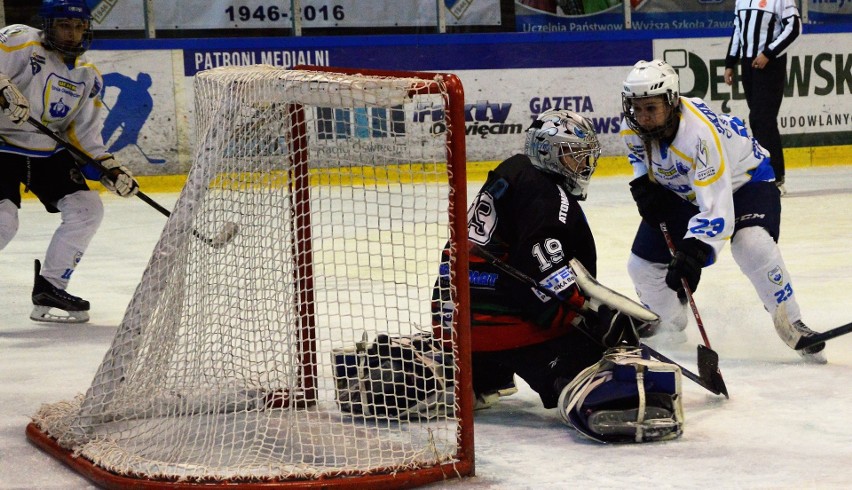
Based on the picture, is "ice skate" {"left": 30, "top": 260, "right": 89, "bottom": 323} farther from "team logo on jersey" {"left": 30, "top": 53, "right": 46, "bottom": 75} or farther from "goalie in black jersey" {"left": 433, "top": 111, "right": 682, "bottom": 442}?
"goalie in black jersey" {"left": 433, "top": 111, "right": 682, "bottom": 442}

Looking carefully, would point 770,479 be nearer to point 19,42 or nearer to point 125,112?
point 19,42

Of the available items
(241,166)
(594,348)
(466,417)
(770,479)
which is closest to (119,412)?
(241,166)

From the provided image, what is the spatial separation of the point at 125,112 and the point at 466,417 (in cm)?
596

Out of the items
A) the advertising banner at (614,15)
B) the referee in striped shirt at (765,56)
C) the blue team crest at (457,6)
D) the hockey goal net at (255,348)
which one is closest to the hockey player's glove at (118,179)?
the hockey goal net at (255,348)

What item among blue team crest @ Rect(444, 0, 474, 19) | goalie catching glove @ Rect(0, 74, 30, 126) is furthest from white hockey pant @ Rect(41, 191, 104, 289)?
blue team crest @ Rect(444, 0, 474, 19)

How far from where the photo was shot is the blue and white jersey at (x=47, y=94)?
418 cm

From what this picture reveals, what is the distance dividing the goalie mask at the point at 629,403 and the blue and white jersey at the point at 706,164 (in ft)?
2.36

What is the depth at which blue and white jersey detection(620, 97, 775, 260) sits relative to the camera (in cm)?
323

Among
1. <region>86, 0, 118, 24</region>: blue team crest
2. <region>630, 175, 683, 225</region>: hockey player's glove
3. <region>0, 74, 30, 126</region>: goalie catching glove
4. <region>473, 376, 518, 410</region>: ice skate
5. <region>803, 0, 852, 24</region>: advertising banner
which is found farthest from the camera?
<region>803, 0, 852, 24</region>: advertising banner

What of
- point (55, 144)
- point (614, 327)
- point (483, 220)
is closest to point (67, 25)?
point (55, 144)

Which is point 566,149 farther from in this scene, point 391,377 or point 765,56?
point 765,56

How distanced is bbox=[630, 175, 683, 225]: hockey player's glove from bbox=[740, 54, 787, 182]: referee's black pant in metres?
Result: 3.61

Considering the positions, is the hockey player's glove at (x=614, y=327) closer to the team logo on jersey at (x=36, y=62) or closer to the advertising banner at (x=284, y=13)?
the team logo on jersey at (x=36, y=62)

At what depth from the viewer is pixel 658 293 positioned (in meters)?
3.73
